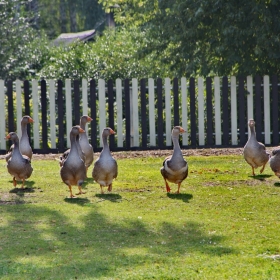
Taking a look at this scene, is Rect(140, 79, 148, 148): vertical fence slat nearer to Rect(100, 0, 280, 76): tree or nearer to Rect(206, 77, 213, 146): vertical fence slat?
Rect(206, 77, 213, 146): vertical fence slat

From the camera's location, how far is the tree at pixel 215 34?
17516 mm

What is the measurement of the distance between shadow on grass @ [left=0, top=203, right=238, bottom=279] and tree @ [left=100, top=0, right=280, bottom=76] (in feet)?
31.1

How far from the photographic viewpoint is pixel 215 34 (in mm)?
18828

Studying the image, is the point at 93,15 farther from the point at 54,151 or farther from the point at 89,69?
the point at 54,151

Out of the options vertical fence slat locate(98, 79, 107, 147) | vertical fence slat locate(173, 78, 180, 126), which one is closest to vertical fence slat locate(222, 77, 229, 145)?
vertical fence slat locate(173, 78, 180, 126)

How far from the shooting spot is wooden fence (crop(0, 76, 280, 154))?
657 inches

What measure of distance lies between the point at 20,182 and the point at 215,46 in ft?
27.8

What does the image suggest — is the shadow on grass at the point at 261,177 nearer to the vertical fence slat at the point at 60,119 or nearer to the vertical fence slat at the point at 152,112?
the vertical fence slat at the point at 152,112

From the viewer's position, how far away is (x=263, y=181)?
1168 centimetres

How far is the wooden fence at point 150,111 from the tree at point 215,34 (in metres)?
0.92

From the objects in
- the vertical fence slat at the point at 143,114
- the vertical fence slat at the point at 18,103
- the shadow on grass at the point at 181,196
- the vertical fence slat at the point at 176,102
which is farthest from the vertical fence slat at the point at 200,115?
the shadow on grass at the point at 181,196

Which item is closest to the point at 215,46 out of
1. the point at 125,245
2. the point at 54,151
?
the point at 54,151

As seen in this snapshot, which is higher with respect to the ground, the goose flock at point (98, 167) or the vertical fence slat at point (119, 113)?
the vertical fence slat at point (119, 113)

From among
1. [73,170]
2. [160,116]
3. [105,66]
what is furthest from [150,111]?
[73,170]
